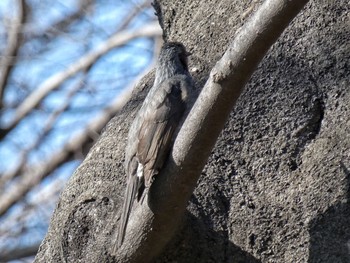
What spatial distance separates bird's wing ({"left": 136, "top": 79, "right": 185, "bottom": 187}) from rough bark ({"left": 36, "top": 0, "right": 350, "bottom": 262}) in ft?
0.62


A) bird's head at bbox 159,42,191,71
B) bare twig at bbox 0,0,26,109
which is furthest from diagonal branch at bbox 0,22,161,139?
bird's head at bbox 159,42,191,71

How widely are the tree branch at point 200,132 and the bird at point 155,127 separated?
2.4 inches

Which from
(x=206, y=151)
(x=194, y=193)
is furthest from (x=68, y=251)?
(x=206, y=151)

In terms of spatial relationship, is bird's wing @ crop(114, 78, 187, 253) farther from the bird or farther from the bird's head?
the bird's head

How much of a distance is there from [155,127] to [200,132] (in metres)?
0.52

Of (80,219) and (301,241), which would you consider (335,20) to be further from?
(80,219)

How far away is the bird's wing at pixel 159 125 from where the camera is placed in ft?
11.1

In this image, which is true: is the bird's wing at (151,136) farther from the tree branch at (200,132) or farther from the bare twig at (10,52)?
the bare twig at (10,52)

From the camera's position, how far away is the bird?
3.38m

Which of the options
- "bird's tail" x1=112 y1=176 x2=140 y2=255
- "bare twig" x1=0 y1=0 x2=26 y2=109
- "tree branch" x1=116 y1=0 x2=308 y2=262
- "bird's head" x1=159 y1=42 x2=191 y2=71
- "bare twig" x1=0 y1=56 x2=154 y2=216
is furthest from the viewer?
"bare twig" x1=0 y1=0 x2=26 y2=109

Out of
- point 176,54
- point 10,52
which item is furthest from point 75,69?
point 176,54

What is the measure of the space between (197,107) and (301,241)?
2.08 feet

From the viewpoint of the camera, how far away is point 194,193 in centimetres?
357

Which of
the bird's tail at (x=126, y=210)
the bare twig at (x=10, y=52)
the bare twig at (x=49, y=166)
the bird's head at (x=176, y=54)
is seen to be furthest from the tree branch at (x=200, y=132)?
the bare twig at (x=10, y=52)
